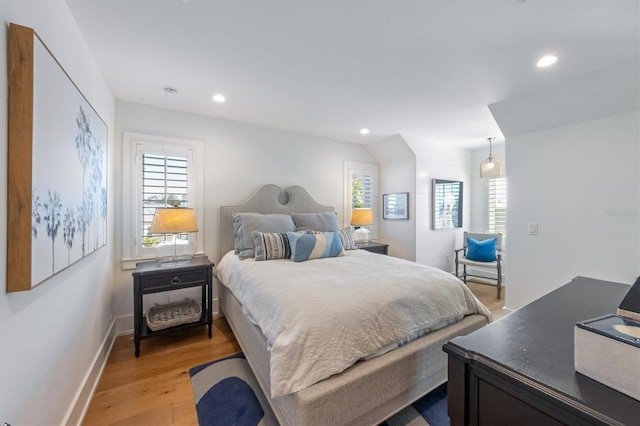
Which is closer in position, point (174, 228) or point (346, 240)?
point (174, 228)

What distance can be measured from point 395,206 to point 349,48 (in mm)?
2967

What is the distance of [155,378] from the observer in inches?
79.1

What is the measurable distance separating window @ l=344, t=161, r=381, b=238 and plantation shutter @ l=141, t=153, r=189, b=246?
2.38 m

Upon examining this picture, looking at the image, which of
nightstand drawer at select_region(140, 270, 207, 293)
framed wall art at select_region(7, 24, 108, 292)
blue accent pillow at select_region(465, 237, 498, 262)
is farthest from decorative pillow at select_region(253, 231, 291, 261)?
blue accent pillow at select_region(465, 237, 498, 262)

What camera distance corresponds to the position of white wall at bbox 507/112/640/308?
2.39 m

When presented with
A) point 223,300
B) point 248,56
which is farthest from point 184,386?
point 248,56

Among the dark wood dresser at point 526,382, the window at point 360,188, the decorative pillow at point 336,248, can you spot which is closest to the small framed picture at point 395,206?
the window at point 360,188

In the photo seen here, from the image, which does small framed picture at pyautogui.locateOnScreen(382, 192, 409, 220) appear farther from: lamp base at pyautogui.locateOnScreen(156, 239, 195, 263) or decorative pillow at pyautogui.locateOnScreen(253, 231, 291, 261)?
lamp base at pyautogui.locateOnScreen(156, 239, 195, 263)

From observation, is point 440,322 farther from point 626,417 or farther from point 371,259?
point 626,417

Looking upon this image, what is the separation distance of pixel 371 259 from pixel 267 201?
155 cm

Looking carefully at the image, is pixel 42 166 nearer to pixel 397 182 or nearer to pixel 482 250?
pixel 397 182

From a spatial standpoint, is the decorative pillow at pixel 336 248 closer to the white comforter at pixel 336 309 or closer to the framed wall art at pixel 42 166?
the white comforter at pixel 336 309

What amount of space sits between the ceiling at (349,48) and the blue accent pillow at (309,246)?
143 cm

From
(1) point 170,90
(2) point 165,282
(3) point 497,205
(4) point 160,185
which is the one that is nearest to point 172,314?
(2) point 165,282
